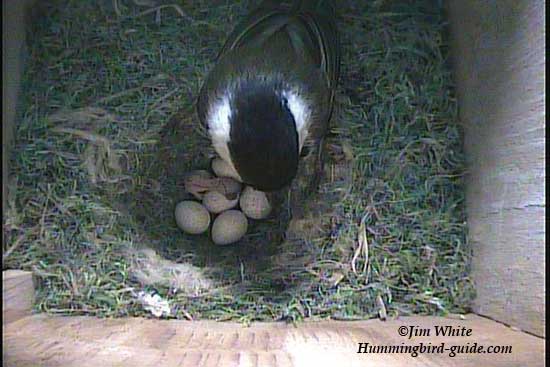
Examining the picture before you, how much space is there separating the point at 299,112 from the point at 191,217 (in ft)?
0.91

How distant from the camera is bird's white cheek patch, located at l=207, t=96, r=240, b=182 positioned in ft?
2.55

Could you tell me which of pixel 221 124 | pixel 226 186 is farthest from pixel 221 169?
pixel 221 124

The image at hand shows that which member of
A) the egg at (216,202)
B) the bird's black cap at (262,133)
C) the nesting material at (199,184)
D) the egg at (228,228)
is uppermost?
the bird's black cap at (262,133)

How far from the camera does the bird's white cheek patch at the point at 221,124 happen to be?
777mm

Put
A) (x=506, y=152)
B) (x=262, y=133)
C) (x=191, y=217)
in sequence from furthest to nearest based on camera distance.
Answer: (x=191, y=217), (x=506, y=152), (x=262, y=133)

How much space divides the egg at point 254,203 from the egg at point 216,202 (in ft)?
0.05

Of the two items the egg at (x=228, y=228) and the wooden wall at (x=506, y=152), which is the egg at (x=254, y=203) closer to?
the egg at (x=228, y=228)

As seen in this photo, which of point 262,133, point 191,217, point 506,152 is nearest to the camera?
point 262,133

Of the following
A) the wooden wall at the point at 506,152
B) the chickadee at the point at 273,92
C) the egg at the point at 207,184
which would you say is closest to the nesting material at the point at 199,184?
the egg at the point at 207,184

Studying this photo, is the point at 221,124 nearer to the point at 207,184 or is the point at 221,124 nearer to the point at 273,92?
the point at 273,92

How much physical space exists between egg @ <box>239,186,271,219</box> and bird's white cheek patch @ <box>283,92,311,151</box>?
0.62 feet

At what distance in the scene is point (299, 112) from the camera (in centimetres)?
79

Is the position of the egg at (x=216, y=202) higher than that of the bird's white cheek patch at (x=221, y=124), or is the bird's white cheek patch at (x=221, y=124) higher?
the bird's white cheek patch at (x=221, y=124)

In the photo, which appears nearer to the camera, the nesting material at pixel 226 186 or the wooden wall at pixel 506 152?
the wooden wall at pixel 506 152
